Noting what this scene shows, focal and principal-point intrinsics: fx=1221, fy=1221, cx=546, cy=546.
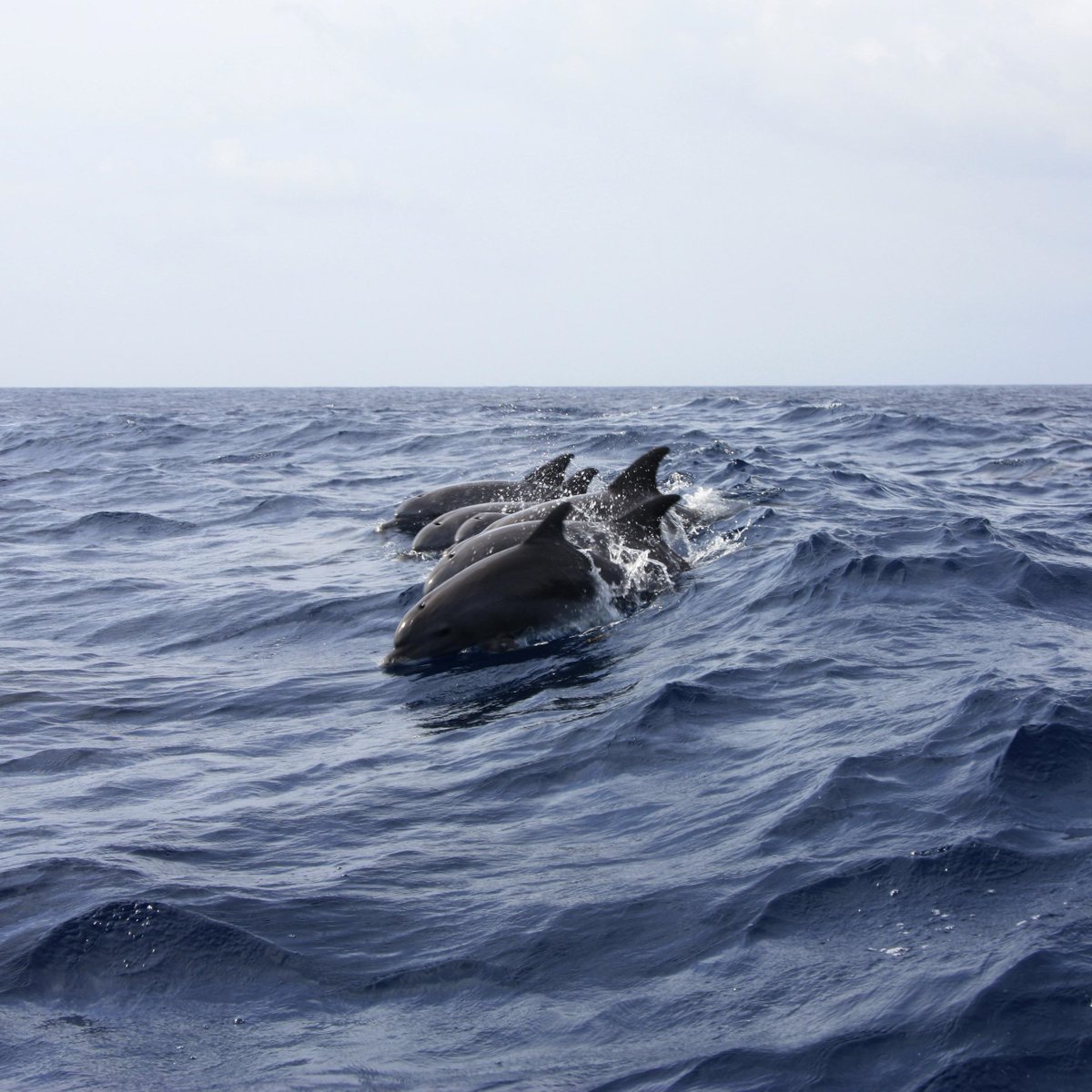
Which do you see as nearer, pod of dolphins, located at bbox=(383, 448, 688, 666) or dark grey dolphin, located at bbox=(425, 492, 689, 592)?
pod of dolphins, located at bbox=(383, 448, 688, 666)

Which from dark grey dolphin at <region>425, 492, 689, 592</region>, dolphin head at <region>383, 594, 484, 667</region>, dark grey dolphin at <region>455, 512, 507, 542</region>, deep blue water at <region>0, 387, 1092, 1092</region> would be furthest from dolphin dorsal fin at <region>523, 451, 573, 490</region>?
dolphin head at <region>383, 594, 484, 667</region>

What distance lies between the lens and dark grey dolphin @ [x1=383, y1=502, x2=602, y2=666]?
11.7 meters

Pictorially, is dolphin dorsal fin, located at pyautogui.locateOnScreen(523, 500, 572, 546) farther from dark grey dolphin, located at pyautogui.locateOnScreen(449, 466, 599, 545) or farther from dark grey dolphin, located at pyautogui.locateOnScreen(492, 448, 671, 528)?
dark grey dolphin, located at pyautogui.locateOnScreen(449, 466, 599, 545)

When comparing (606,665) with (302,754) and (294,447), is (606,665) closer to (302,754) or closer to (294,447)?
(302,754)

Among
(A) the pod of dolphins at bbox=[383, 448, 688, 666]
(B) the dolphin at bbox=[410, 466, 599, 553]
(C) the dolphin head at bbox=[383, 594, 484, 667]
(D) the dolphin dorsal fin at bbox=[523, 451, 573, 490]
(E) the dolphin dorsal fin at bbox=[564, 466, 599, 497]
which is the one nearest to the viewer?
(C) the dolphin head at bbox=[383, 594, 484, 667]

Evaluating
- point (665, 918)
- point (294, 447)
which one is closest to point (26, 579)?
point (665, 918)

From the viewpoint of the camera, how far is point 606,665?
11008 millimetres

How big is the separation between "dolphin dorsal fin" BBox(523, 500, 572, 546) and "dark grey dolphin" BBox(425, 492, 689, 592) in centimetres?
45

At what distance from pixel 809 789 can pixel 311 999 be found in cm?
333

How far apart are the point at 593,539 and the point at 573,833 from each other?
657 cm

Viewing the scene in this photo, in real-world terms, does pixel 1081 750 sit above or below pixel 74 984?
above

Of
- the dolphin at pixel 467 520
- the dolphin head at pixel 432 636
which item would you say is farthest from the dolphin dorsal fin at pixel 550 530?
the dolphin at pixel 467 520

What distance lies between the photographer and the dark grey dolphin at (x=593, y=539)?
13.5 metres

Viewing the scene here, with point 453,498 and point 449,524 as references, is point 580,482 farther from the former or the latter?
point 453,498
